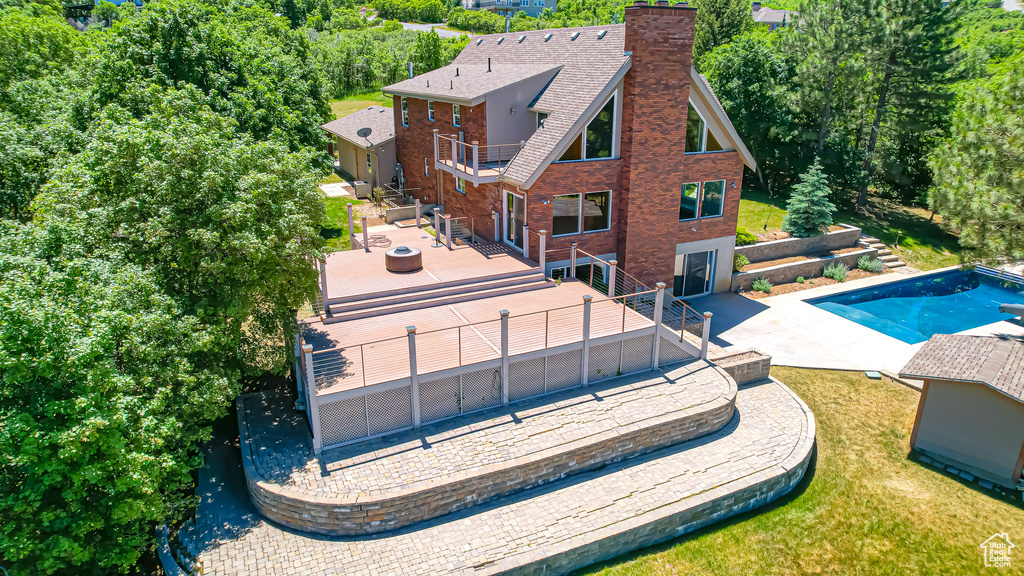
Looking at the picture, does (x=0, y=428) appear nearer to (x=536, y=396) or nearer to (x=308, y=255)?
(x=308, y=255)

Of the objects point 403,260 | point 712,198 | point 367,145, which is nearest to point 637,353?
point 403,260

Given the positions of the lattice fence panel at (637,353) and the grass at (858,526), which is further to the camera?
the lattice fence panel at (637,353)

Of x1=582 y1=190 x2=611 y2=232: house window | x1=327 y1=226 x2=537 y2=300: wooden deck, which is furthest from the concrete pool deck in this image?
x1=327 y1=226 x2=537 y2=300: wooden deck

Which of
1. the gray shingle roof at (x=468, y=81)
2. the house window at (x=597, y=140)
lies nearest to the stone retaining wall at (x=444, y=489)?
the house window at (x=597, y=140)

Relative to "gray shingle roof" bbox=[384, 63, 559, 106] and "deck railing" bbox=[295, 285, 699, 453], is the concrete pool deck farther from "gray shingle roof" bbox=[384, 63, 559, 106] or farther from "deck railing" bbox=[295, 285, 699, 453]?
"gray shingle roof" bbox=[384, 63, 559, 106]

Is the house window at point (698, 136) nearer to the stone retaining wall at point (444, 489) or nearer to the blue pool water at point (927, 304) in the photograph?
the blue pool water at point (927, 304)

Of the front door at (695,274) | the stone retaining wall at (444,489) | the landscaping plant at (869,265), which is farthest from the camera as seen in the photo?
the landscaping plant at (869,265)

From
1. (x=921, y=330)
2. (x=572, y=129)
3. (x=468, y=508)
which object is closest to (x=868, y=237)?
(x=921, y=330)
